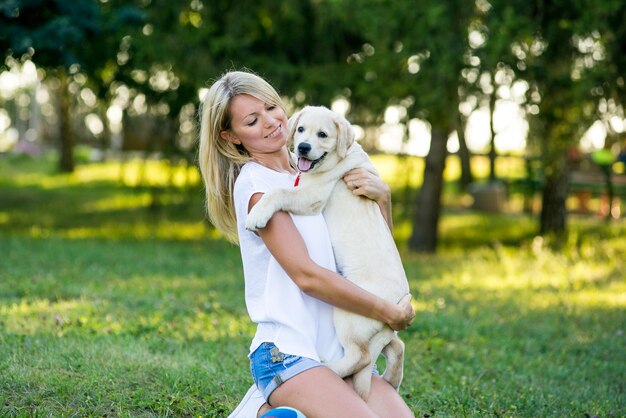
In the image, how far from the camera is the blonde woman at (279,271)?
3441 mm

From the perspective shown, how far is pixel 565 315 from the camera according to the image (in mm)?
8234

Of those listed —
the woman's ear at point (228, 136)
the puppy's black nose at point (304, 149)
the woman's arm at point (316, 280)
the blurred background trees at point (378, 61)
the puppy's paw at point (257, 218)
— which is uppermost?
the blurred background trees at point (378, 61)

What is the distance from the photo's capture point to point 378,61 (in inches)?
465

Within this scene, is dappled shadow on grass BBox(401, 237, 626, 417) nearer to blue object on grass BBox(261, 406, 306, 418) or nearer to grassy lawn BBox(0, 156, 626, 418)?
grassy lawn BBox(0, 156, 626, 418)

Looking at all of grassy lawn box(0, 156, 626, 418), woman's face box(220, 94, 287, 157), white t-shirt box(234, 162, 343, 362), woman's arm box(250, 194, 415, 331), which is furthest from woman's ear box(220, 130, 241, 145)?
grassy lawn box(0, 156, 626, 418)

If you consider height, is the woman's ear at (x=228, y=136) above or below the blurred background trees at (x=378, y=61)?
below

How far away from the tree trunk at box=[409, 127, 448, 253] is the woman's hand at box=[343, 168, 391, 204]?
950 centimetres

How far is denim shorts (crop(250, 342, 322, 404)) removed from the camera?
344 cm

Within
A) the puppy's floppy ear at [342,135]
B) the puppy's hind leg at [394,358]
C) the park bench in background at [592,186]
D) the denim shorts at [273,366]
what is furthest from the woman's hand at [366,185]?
the park bench in background at [592,186]

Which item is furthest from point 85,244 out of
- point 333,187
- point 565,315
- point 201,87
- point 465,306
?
point 333,187

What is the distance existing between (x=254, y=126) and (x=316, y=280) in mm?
807

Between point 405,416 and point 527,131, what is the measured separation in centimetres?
896

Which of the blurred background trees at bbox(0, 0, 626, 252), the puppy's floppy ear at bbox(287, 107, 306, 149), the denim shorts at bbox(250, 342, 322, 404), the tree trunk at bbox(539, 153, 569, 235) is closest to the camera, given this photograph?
the denim shorts at bbox(250, 342, 322, 404)

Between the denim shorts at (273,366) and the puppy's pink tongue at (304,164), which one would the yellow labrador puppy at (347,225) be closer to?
the puppy's pink tongue at (304,164)
